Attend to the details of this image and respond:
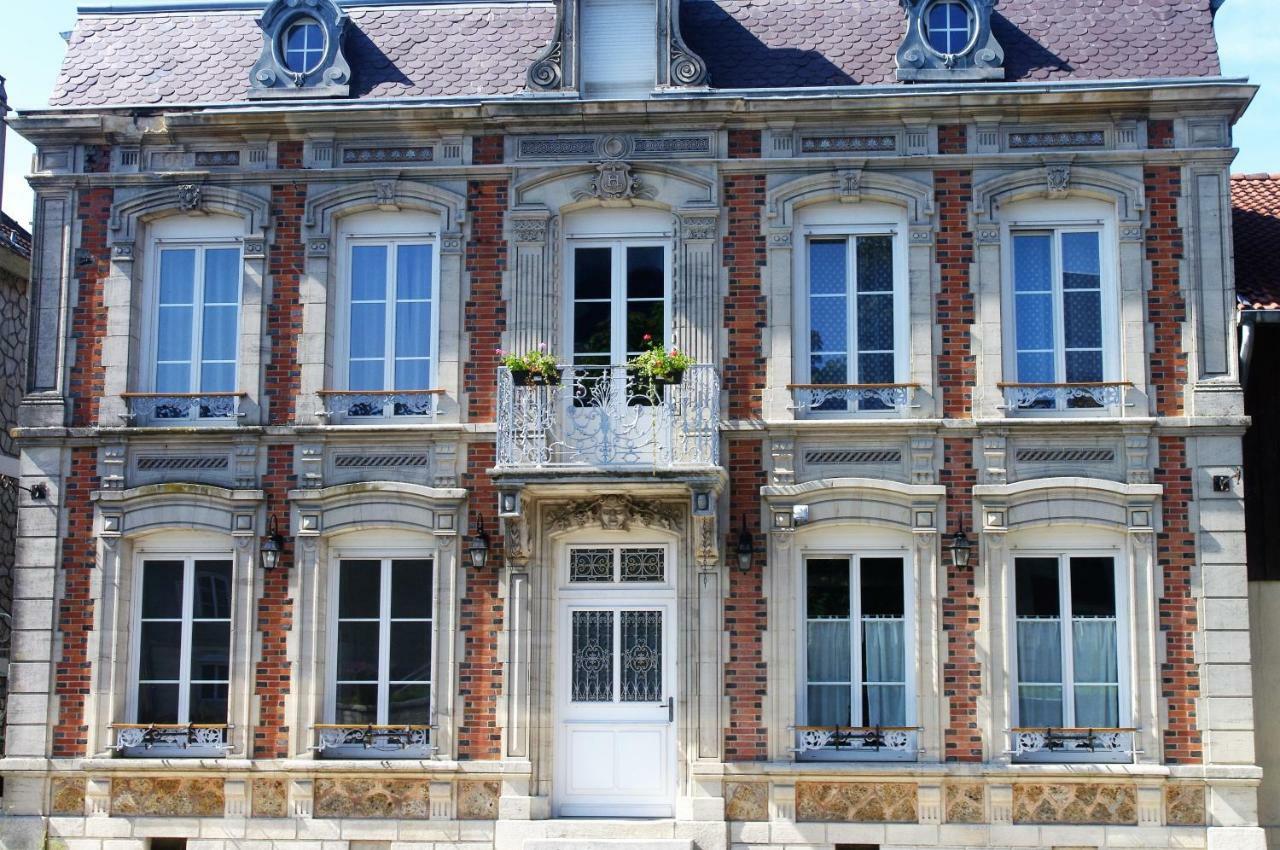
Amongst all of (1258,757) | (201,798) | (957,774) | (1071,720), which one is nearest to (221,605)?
(201,798)

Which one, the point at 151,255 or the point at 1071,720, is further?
the point at 151,255

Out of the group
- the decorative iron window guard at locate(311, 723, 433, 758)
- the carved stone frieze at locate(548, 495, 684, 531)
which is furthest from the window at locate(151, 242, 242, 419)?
the carved stone frieze at locate(548, 495, 684, 531)

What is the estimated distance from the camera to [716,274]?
50.1ft

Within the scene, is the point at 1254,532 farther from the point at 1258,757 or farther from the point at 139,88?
the point at 139,88

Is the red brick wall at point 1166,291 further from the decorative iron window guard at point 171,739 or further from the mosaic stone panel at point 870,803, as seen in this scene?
the decorative iron window guard at point 171,739

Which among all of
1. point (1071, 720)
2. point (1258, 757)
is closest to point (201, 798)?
point (1071, 720)

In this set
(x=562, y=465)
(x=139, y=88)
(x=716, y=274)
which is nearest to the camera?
(x=562, y=465)

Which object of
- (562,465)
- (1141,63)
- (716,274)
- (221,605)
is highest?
(1141,63)

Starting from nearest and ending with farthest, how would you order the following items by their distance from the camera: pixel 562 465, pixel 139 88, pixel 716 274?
pixel 562 465, pixel 716 274, pixel 139 88

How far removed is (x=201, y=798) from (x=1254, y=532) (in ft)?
34.9

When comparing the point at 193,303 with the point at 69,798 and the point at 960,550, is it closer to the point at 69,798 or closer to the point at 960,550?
the point at 69,798

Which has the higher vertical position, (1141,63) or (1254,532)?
(1141,63)

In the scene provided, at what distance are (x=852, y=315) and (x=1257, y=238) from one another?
15.9ft

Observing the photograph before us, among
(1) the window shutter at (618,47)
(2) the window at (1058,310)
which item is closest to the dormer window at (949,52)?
(2) the window at (1058,310)
